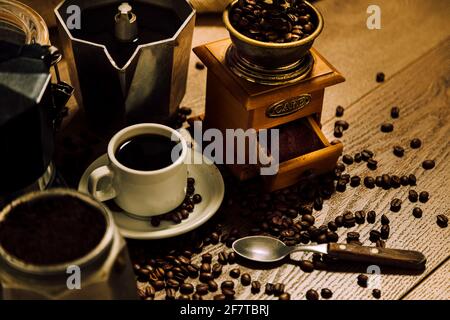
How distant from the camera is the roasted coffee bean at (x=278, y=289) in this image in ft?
3.97

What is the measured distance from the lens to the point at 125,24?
1.30 meters

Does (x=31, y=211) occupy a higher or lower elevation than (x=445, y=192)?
higher

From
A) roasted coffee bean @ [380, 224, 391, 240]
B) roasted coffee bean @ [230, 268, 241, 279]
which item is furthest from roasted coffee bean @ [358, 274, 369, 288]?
roasted coffee bean @ [230, 268, 241, 279]

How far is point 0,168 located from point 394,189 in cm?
81

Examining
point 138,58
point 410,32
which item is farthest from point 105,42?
point 410,32

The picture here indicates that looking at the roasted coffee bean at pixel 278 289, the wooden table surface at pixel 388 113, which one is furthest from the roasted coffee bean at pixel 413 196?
the roasted coffee bean at pixel 278 289

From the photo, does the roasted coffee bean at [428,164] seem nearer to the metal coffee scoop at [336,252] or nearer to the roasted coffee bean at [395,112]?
the roasted coffee bean at [395,112]

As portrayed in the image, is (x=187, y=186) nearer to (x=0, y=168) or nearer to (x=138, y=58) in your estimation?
(x=138, y=58)

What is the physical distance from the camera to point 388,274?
49.2 inches

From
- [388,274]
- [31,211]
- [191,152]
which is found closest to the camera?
[31,211]

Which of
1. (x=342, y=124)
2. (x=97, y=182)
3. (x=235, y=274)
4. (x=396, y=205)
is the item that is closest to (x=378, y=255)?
(x=396, y=205)

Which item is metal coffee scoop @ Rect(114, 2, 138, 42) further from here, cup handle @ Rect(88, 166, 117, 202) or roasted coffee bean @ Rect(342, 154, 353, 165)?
roasted coffee bean @ Rect(342, 154, 353, 165)

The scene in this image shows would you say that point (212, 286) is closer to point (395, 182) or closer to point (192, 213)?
point (192, 213)

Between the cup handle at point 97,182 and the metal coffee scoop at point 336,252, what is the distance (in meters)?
0.26
